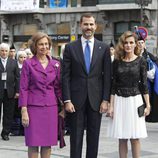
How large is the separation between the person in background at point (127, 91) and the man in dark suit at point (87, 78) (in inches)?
11.0

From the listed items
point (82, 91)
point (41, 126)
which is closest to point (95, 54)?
point (82, 91)

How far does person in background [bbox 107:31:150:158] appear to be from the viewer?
7.13 m

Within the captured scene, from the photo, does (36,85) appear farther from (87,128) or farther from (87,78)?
(87,128)

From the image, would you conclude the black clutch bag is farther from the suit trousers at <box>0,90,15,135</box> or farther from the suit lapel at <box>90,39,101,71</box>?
the suit trousers at <box>0,90,15,135</box>

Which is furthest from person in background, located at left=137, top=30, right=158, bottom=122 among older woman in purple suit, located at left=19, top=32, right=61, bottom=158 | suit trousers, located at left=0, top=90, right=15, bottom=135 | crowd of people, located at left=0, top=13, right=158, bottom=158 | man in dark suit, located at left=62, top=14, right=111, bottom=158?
older woman in purple suit, located at left=19, top=32, right=61, bottom=158

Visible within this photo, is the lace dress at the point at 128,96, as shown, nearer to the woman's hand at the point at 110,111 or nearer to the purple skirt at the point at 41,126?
the woman's hand at the point at 110,111

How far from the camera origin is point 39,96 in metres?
6.81

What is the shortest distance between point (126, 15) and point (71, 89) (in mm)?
29507

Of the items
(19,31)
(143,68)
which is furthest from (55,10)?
(143,68)

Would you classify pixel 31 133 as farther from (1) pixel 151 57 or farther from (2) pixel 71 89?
(1) pixel 151 57

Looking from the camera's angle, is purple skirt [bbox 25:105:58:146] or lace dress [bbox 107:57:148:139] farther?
lace dress [bbox 107:57:148:139]

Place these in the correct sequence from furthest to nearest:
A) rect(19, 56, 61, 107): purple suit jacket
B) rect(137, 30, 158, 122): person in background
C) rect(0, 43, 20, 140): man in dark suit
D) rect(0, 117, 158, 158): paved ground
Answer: rect(0, 43, 20, 140): man in dark suit, rect(137, 30, 158, 122): person in background, rect(0, 117, 158, 158): paved ground, rect(19, 56, 61, 107): purple suit jacket

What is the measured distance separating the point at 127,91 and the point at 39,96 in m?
1.17

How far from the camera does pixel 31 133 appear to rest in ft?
22.5
